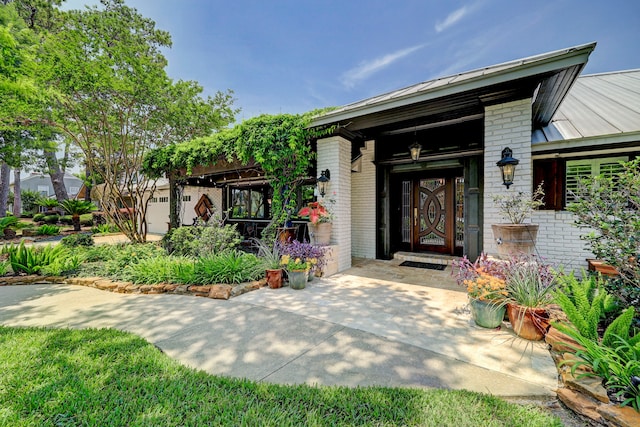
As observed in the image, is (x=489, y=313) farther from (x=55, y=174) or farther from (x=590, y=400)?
(x=55, y=174)

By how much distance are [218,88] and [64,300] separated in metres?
11.2

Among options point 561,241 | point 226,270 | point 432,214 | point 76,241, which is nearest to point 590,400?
point 561,241

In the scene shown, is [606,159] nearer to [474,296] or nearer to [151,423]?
[474,296]

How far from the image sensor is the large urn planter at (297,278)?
417 centimetres

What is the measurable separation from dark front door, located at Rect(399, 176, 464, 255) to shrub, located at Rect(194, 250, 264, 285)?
4185mm

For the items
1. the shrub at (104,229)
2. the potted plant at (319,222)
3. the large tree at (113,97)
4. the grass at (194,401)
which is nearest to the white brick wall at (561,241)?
the potted plant at (319,222)

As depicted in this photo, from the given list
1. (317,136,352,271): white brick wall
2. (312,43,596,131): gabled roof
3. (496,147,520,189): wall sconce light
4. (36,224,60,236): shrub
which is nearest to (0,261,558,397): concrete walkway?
(317,136,352,271): white brick wall

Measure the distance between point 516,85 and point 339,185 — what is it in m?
3.15

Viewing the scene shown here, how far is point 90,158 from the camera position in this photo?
6.82m

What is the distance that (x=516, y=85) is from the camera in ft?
11.4

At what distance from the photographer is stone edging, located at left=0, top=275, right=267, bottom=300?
389 cm

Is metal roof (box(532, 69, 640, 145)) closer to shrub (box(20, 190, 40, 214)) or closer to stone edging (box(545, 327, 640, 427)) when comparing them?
stone edging (box(545, 327, 640, 427))

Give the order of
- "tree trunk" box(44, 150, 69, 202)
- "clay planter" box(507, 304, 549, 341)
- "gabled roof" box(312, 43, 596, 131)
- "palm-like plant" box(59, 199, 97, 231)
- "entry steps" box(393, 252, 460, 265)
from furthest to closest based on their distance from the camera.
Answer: "tree trunk" box(44, 150, 69, 202) → "palm-like plant" box(59, 199, 97, 231) → "entry steps" box(393, 252, 460, 265) → "gabled roof" box(312, 43, 596, 131) → "clay planter" box(507, 304, 549, 341)

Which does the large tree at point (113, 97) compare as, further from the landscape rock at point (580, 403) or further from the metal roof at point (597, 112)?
the metal roof at point (597, 112)
